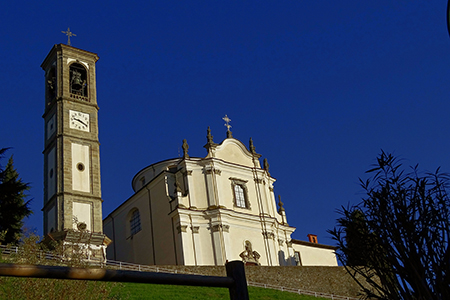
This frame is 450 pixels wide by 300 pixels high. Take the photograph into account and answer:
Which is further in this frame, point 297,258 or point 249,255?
point 297,258

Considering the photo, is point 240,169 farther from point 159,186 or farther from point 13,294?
point 13,294

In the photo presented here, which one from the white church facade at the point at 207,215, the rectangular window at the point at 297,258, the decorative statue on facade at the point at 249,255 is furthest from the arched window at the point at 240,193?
the rectangular window at the point at 297,258

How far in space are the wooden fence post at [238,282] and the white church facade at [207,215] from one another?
1426 inches

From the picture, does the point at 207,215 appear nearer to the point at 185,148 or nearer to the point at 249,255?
the point at 249,255

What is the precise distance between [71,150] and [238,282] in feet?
116

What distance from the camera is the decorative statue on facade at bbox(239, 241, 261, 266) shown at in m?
42.6

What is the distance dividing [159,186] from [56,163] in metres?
9.50

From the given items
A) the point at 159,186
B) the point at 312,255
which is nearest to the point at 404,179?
the point at 159,186

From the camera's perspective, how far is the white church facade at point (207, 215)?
42.3 metres

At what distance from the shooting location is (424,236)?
434 inches

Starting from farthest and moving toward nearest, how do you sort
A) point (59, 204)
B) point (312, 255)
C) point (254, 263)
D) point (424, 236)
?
1. point (312, 255)
2. point (254, 263)
3. point (59, 204)
4. point (424, 236)

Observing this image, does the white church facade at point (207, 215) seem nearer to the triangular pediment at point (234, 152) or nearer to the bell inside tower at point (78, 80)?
the triangular pediment at point (234, 152)

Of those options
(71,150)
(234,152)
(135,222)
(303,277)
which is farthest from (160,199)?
(303,277)

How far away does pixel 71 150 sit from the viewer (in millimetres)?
38812
